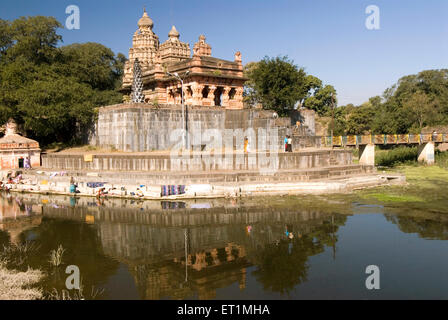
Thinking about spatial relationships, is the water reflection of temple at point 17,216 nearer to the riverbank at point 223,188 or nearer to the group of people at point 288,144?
the riverbank at point 223,188

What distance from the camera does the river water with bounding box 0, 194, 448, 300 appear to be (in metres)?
9.35

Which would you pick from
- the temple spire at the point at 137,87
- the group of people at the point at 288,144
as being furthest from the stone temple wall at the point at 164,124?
the temple spire at the point at 137,87

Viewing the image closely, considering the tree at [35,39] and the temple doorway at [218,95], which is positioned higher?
the tree at [35,39]

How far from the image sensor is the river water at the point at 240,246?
9.35 metres

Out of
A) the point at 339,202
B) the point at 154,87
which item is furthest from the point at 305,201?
the point at 154,87

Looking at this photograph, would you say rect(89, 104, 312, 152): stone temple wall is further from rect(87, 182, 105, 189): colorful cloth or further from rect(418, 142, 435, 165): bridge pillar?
Result: rect(418, 142, 435, 165): bridge pillar

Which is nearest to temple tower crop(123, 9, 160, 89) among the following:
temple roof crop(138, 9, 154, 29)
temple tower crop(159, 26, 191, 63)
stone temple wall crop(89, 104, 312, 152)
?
temple roof crop(138, 9, 154, 29)

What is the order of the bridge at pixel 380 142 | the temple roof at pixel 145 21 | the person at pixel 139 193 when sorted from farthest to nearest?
the temple roof at pixel 145 21
the bridge at pixel 380 142
the person at pixel 139 193

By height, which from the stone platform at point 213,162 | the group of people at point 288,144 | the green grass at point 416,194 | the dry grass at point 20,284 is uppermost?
the group of people at point 288,144

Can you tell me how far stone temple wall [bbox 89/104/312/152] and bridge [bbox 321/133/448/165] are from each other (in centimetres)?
612

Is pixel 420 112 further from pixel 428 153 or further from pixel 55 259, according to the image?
pixel 55 259

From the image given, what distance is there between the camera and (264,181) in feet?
68.7

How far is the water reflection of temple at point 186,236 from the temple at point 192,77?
1271cm

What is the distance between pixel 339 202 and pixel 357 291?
969 centimetres
